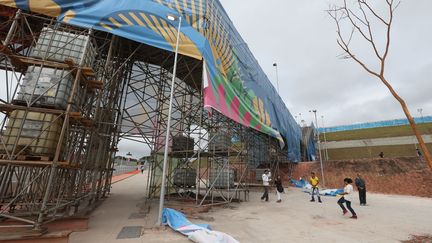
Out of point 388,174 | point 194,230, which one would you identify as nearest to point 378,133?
point 388,174

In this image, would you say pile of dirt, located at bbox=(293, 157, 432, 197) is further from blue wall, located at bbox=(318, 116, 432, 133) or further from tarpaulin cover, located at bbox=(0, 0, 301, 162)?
blue wall, located at bbox=(318, 116, 432, 133)

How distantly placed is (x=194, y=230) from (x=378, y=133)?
48880 millimetres

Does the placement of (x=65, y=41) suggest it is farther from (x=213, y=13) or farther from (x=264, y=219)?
(x=264, y=219)

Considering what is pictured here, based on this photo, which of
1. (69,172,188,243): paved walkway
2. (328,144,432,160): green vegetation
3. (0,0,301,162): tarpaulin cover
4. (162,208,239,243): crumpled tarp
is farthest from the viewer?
(328,144,432,160): green vegetation

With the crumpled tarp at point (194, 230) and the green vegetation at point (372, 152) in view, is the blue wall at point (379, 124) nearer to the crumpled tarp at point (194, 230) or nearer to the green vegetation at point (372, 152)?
the green vegetation at point (372, 152)

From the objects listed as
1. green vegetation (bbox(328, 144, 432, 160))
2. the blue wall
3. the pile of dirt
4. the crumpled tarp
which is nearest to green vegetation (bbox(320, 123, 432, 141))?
the blue wall

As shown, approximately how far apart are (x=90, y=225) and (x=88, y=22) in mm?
7431

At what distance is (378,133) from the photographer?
42875 millimetres

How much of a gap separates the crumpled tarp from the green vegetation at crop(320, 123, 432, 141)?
46023 millimetres

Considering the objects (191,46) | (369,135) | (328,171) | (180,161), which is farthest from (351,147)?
(191,46)

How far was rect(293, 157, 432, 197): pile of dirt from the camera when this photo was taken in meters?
18.5

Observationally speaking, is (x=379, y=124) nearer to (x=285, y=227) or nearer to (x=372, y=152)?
(x=372, y=152)

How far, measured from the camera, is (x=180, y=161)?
46.0ft

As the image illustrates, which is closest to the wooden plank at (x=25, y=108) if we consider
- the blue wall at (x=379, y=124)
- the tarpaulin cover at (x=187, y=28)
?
the tarpaulin cover at (x=187, y=28)
